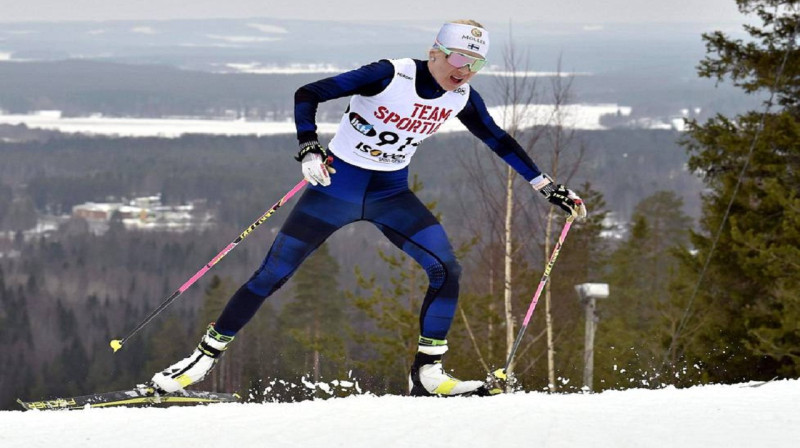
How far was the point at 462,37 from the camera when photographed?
498cm

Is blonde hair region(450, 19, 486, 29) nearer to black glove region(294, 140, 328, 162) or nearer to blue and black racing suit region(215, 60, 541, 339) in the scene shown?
blue and black racing suit region(215, 60, 541, 339)

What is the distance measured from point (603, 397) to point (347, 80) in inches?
82.3

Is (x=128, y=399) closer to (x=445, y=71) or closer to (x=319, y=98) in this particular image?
(x=319, y=98)

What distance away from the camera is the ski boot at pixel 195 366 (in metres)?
5.39

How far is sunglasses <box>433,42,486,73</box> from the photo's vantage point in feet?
16.3

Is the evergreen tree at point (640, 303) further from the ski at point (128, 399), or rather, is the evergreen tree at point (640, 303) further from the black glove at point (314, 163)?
the black glove at point (314, 163)

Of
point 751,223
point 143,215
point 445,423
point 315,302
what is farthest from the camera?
point 143,215

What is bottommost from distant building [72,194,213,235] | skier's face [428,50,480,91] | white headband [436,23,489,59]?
distant building [72,194,213,235]

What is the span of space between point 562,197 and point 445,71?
3.70 ft

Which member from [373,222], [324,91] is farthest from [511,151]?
[324,91]

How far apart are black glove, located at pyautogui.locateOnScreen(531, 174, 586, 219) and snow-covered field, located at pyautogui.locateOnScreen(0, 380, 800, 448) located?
118 centimetres

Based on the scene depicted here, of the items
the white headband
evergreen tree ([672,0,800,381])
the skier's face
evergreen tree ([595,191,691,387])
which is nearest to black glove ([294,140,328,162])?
the skier's face

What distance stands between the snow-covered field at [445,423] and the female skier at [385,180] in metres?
0.68

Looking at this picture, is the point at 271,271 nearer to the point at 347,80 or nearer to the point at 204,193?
the point at 347,80
